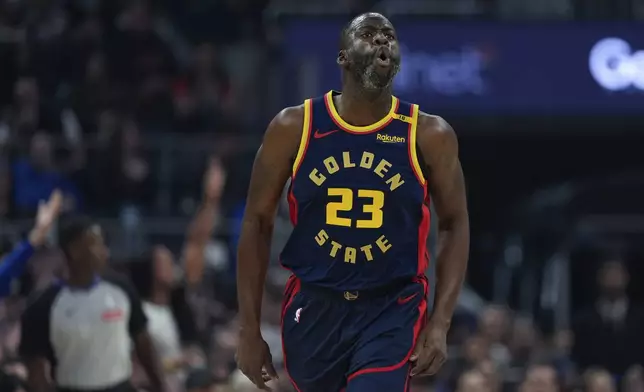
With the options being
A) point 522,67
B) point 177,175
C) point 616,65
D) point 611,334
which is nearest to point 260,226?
point 611,334

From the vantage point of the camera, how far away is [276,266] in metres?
14.1

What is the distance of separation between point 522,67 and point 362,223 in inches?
394

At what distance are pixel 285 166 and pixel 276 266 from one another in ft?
27.0

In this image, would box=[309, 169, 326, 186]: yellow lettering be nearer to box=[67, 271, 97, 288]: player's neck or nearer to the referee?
the referee

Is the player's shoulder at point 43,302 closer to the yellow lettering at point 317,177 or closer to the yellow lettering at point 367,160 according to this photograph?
the yellow lettering at point 317,177

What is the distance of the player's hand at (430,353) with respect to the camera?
5.85 meters

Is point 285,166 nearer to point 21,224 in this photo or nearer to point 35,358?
point 35,358

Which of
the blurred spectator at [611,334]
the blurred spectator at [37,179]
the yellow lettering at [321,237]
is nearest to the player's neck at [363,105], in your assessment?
the yellow lettering at [321,237]

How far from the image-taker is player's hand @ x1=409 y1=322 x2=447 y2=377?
585cm

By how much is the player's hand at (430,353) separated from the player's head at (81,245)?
339 centimetres

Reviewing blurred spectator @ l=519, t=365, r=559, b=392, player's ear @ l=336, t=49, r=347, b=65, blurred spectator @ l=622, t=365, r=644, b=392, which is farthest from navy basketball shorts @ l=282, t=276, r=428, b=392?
blurred spectator @ l=622, t=365, r=644, b=392

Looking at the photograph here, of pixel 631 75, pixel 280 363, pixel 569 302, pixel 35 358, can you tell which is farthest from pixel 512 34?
pixel 35 358

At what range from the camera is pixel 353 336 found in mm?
5918

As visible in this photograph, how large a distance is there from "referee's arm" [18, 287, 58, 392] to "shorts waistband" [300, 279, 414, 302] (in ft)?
10.7
